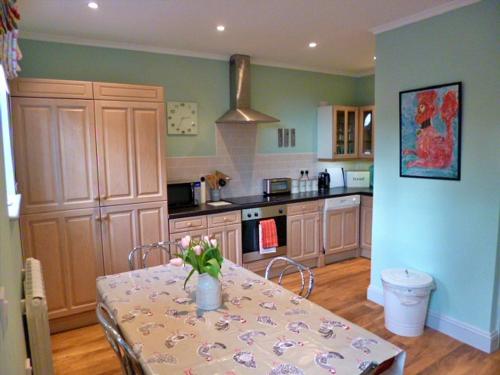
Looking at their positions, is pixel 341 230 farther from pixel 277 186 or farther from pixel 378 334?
pixel 378 334

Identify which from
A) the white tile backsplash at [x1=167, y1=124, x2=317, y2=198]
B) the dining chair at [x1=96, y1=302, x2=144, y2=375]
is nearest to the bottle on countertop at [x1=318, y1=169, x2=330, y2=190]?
the white tile backsplash at [x1=167, y1=124, x2=317, y2=198]

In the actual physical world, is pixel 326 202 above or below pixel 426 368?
above

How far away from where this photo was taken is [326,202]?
436cm

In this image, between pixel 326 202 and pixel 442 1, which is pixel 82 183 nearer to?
pixel 326 202

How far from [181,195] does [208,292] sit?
2.23 meters

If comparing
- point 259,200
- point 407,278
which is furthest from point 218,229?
point 407,278

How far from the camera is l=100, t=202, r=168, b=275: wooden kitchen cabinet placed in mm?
3107

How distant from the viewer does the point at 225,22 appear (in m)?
2.95

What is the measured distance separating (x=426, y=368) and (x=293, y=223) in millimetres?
2014

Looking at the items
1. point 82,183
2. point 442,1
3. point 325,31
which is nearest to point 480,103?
point 442,1

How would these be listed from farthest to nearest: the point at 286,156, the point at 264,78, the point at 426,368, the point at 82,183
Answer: the point at 286,156 → the point at 264,78 → the point at 82,183 → the point at 426,368

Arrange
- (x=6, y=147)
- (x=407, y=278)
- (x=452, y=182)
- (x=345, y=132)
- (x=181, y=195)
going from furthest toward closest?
(x=345, y=132) → (x=181, y=195) → (x=407, y=278) → (x=452, y=182) → (x=6, y=147)

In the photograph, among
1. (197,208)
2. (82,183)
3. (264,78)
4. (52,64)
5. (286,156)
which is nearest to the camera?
(82,183)

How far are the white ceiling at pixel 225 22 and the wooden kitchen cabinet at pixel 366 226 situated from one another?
5.98ft
